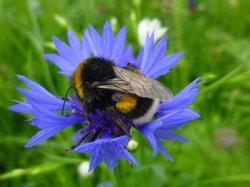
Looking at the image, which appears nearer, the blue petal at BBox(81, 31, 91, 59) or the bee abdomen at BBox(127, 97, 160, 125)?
the bee abdomen at BBox(127, 97, 160, 125)

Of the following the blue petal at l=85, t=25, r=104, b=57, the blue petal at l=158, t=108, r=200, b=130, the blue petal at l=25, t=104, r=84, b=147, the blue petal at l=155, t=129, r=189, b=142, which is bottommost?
the blue petal at l=155, t=129, r=189, b=142

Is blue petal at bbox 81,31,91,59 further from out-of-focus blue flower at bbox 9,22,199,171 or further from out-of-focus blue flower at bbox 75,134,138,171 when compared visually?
out-of-focus blue flower at bbox 75,134,138,171

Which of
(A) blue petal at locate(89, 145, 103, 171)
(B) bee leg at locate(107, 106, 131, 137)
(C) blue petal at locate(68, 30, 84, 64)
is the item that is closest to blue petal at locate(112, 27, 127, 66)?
(C) blue petal at locate(68, 30, 84, 64)

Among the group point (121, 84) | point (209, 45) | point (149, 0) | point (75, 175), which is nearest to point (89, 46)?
point (121, 84)

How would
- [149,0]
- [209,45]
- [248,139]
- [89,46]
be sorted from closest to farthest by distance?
1. [89,46]
2. [248,139]
3. [209,45]
4. [149,0]

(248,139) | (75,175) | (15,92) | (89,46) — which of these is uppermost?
(15,92)

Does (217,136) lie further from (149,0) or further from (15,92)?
(149,0)

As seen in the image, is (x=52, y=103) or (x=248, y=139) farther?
(x=248, y=139)

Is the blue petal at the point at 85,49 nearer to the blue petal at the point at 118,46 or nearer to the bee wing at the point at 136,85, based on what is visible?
the blue petal at the point at 118,46

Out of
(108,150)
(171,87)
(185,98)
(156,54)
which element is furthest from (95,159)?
(171,87)
